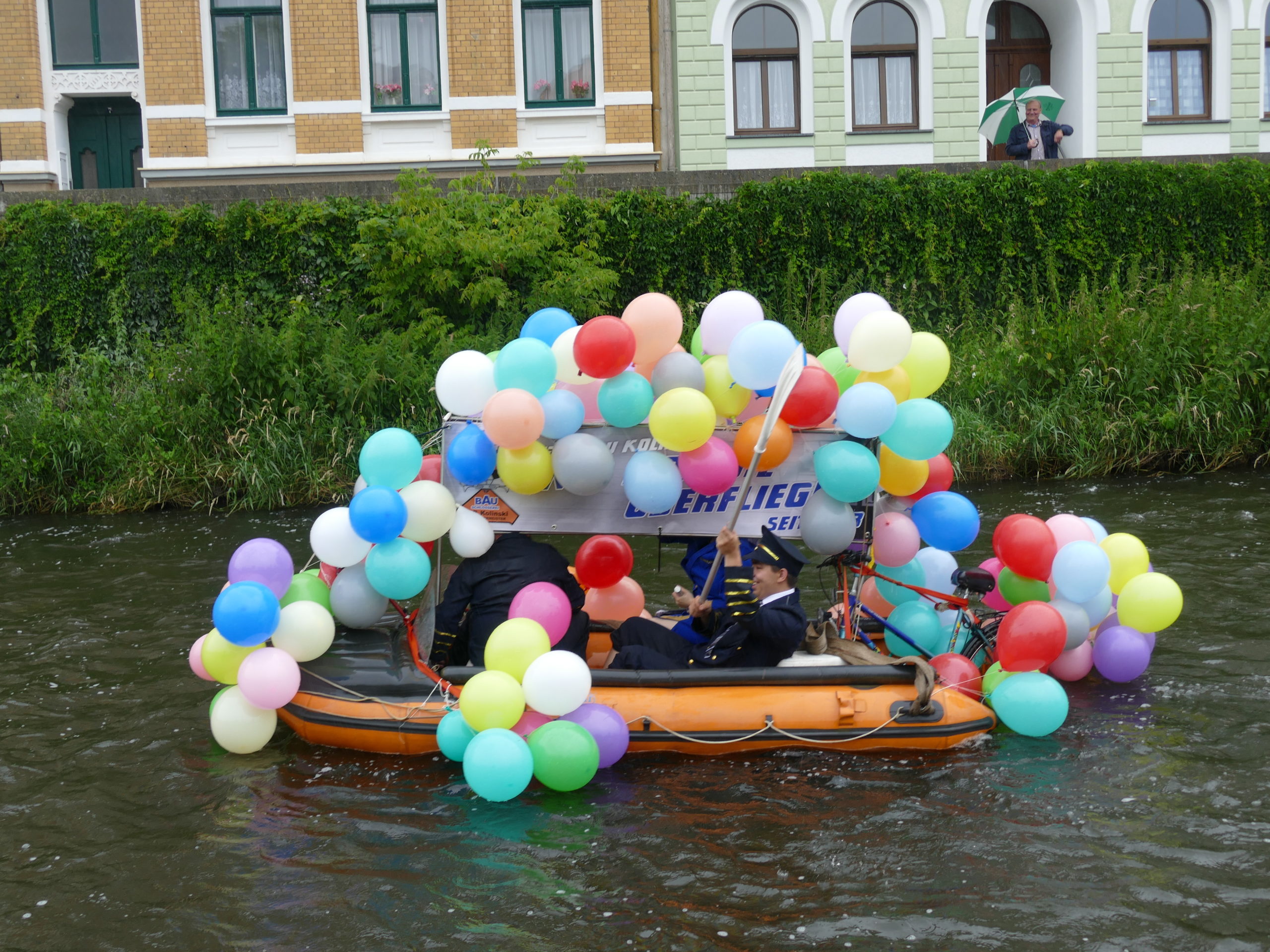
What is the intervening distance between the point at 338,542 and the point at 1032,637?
3.59 m

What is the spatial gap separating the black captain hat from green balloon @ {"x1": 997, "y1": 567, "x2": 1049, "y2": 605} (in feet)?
4.91

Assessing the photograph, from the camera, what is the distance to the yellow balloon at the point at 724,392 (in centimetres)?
641

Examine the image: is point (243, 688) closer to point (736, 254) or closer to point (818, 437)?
point (818, 437)

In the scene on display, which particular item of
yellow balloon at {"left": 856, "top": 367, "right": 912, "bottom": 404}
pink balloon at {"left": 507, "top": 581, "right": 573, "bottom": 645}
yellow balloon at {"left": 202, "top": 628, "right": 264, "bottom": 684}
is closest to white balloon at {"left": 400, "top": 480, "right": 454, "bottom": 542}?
pink balloon at {"left": 507, "top": 581, "right": 573, "bottom": 645}

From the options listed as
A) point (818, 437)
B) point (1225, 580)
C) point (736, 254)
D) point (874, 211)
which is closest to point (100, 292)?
point (736, 254)

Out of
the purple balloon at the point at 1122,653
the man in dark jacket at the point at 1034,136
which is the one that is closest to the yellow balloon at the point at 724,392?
the purple balloon at the point at 1122,653

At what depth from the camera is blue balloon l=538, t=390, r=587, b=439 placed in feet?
20.5

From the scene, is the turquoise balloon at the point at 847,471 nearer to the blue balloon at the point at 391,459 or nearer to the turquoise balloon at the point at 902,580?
the turquoise balloon at the point at 902,580

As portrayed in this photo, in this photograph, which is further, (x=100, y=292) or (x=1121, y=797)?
(x=100, y=292)

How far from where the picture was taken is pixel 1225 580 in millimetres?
9102

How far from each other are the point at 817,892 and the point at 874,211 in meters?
12.2

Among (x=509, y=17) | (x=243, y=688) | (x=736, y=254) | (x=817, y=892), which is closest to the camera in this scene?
(x=817, y=892)

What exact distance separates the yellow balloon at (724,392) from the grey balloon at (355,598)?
205 centimetres

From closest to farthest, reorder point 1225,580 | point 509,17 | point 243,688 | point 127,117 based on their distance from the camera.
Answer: point 243,688 → point 1225,580 → point 509,17 → point 127,117
